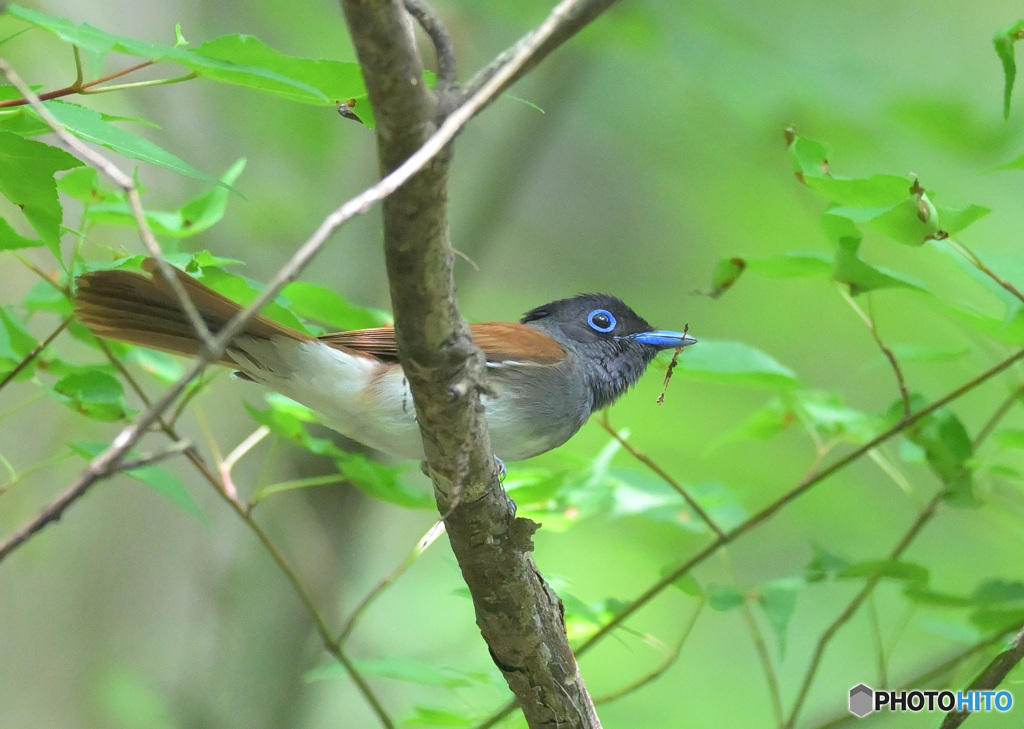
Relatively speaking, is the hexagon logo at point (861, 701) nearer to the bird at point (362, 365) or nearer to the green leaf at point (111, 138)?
the bird at point (362, 365)

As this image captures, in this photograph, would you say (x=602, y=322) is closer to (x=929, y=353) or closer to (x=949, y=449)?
(x=929, y=353)

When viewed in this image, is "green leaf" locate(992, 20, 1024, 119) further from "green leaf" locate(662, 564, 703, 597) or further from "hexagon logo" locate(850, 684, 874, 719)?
"hexagon logo" locate(850, 684, 874, 719)

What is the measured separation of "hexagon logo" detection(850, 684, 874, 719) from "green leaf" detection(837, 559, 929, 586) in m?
0.45

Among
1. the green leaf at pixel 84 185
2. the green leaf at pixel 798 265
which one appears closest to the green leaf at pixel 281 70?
the green leaf at pixel 84 185

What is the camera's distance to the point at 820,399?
8.97 ft

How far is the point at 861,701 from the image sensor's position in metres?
2.55

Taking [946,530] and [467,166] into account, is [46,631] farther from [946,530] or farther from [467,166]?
[946,530]

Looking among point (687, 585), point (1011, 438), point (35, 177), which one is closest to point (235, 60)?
point (35, 177)

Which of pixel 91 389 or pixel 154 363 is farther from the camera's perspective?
pixel 154 363

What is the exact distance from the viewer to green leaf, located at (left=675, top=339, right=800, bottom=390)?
7.76 feet

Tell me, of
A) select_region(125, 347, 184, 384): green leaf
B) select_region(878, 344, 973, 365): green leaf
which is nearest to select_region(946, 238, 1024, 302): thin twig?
select_region(878, 344, 973, 365): green leaf

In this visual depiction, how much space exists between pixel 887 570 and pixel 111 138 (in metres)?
2.03

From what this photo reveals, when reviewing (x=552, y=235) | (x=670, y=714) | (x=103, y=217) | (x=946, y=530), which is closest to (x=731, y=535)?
(x=103, y=217)

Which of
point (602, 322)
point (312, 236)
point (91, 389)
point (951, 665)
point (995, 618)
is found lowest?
point (951, 665)
